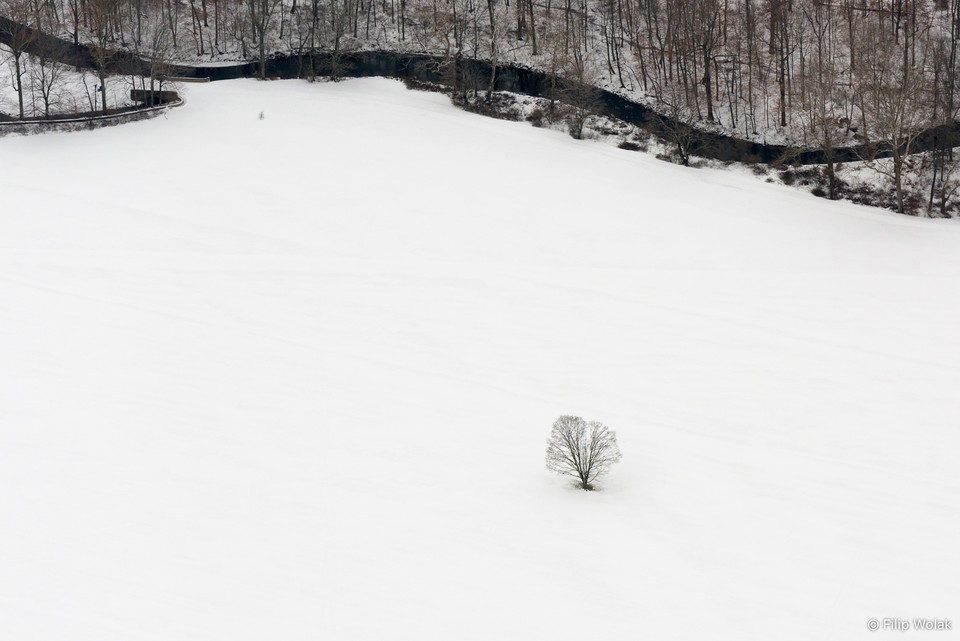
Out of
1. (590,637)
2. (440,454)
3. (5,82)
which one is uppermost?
(5,82)

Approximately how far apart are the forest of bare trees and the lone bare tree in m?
24.5

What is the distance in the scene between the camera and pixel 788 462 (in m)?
22.0

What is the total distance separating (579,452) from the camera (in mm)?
20703

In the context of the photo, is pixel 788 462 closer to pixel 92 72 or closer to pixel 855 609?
pixel 855 609

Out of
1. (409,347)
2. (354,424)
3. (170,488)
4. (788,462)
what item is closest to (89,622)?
(170,488)

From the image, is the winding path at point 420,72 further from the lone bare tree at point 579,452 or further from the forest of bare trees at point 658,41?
the lone bare tree at point 579,452

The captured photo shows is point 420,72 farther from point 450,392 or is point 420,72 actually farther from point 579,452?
point 579,452

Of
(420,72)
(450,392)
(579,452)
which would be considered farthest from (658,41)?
(579,452)

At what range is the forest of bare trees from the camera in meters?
43.4

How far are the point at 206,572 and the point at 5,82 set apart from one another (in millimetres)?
38654

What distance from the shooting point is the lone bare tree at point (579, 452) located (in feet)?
68.1

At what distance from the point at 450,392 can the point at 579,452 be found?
Answer: 532 cm

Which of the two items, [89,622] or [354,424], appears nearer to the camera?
[89,622]

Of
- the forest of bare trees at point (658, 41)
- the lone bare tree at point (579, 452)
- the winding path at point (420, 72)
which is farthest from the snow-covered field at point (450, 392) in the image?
the forest of bare trees at point (658, 41)
